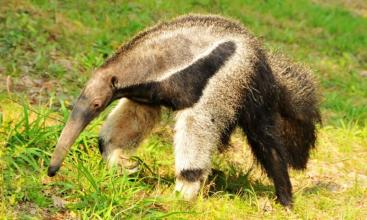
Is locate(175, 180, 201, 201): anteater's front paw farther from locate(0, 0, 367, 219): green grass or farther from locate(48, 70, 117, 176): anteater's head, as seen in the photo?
locate(48, 70, 117, 176): anteater's head

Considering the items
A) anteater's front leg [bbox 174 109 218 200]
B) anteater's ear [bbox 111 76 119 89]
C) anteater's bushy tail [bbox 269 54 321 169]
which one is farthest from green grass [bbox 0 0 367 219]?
anteater's ear [bbox 111 76 119 89]

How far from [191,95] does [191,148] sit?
413mm

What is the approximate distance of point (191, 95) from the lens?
5.05m

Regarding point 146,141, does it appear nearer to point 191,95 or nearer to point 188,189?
point 188,189

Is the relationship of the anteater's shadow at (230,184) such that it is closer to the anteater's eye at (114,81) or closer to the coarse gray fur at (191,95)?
the coarse gray fur at (191,95)

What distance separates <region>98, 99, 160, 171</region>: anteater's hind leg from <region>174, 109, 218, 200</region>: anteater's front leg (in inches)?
20.5

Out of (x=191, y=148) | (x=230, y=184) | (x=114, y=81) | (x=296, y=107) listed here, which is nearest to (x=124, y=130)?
(x=114, y=81)

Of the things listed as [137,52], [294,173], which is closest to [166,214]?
[137,52]

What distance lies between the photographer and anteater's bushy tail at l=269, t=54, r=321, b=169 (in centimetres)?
585

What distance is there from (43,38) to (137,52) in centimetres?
390

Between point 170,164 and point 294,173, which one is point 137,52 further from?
point 294,173

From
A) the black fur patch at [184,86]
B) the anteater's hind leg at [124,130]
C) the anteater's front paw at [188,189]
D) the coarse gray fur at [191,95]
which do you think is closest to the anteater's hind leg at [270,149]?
the coarse gray fur at [191,95]

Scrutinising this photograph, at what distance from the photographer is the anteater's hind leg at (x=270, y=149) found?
5473 millimetres

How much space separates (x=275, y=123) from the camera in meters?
5.62
